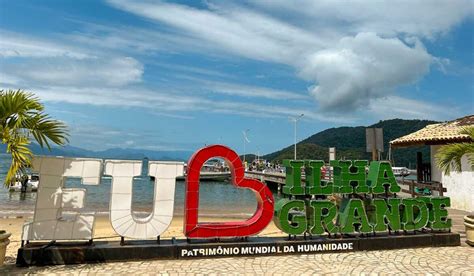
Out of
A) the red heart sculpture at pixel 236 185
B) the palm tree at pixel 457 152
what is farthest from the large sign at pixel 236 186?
the palm tree at pixel 457 152

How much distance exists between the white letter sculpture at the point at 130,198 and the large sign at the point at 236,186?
1.1 inches

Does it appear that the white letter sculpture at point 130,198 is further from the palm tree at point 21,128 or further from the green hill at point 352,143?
the green hill at point 352,143

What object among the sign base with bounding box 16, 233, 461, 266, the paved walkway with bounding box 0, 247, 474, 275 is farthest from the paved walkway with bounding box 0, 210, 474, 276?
the sign base with bounding box 16, 233, 461, 266

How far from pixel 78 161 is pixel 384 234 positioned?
34.4 feet

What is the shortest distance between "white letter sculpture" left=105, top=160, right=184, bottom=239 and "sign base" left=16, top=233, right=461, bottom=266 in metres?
0.47

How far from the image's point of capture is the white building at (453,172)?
20703 millimetres

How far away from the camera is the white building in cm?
2070

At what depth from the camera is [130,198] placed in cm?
1030

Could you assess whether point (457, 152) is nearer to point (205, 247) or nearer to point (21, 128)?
point (205, 247)

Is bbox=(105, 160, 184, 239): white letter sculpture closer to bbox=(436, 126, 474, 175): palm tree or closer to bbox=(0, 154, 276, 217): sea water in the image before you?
bbox=(0, 154, 276, 217): sea water

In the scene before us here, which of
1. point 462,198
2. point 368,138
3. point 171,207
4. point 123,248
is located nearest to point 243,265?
point 171,207

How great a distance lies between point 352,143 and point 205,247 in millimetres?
153912

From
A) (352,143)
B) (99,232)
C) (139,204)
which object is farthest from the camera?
(352,143)

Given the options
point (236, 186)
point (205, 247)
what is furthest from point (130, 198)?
point (236, 186)
